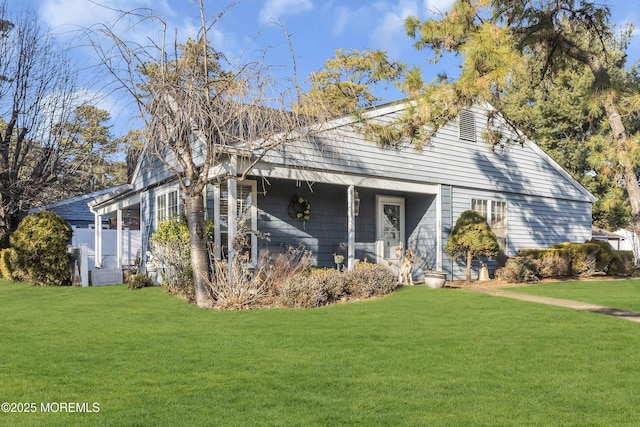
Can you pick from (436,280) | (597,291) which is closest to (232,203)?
(436,280)

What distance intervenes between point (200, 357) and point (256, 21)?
568 cm

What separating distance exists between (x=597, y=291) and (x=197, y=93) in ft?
30.4

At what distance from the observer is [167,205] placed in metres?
12.9

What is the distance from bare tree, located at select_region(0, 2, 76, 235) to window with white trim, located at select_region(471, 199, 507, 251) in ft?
48.1

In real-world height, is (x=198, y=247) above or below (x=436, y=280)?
above

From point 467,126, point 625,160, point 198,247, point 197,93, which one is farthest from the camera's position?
point 467,126

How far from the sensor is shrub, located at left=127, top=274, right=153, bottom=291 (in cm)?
1181

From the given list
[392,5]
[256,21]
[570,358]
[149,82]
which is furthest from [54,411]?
[392,5]

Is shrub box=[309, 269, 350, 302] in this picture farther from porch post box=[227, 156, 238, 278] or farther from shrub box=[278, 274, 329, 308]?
porch post box=[227, 156, 238, 278]

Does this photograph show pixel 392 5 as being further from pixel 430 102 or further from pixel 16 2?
pixel 16 2

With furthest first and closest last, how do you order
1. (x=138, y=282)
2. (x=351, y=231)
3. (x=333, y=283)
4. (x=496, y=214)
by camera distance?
1. (x=496, y=214)
2. (x=138, y=282)
3. (x=351, y=231)
4. (x=333, y=283)

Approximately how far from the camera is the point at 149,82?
8.31 metres

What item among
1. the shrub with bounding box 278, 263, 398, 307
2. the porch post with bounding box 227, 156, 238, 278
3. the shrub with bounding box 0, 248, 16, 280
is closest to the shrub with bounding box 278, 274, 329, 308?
the shrub with bounding box 278, 263, 398, 307

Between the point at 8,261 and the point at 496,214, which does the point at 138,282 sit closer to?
the point at 8,261
